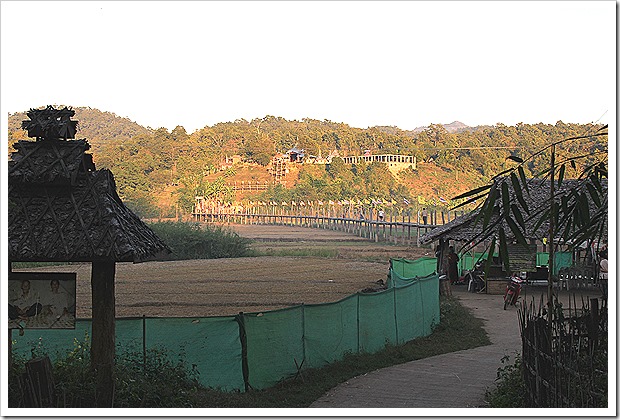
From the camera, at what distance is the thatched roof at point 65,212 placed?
752cm

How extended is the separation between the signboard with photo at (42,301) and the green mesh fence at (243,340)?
65.2 inches

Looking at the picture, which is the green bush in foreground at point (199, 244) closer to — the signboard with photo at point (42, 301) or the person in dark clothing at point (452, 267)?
the person in dark clothing at point (452, 267)

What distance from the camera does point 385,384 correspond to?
1046 cm

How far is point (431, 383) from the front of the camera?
10438 millimetres

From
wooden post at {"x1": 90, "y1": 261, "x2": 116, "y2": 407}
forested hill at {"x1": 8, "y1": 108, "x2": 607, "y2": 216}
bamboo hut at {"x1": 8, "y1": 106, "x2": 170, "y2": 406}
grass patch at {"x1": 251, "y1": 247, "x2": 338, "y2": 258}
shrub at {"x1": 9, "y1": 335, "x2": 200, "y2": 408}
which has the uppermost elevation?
forested hill at {"x1": 8, "y1": 108, "x2": 607, "y2": 216}

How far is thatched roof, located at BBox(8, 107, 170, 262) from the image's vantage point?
7.52 meters

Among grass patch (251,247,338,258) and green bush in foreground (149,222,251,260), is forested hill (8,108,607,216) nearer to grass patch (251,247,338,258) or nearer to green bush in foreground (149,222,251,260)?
grass patch (251,247,338,258)

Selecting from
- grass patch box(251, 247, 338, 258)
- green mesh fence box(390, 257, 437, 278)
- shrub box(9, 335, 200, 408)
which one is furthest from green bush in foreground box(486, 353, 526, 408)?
grass patch box(251, 247, 338, 258)

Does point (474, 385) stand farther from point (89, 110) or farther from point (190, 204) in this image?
point (89, 110)

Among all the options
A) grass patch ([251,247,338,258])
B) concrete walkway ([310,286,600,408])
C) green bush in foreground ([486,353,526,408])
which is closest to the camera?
green bush in foreground ([486,353,526,408])

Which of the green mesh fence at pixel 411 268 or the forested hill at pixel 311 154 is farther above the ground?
the forested hill at pixel 311 154

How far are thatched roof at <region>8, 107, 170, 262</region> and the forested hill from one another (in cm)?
8087

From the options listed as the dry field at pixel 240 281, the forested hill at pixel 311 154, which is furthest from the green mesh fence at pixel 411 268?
the forested hill at pixel 311 154

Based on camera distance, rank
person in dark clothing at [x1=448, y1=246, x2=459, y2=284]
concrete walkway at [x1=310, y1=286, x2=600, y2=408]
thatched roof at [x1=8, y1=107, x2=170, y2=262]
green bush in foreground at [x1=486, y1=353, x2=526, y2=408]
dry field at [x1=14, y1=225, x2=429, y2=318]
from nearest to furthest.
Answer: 1. thatched roof at [x1=8, y1=107, x2=170, y2=262]
2. green bush in foreground at [x1=486, y1=353, x2=526, y2=408]
3. concrete walkway at [x1=310, y1=286, x2=600, y2=408]
4. person in dark clothing at [x1=448, y1=246, x2=459, y2=284]
5. dry field at [x1=14, y1=225, x2=429, y2=318]
